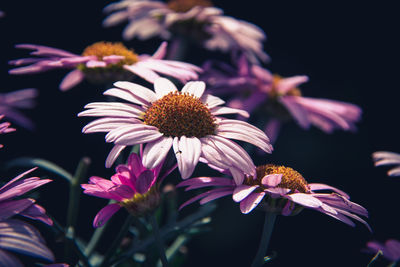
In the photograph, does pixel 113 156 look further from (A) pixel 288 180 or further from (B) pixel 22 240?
(A) pixel 288 180

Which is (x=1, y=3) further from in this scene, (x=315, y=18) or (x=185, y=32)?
(x=315, y=18)

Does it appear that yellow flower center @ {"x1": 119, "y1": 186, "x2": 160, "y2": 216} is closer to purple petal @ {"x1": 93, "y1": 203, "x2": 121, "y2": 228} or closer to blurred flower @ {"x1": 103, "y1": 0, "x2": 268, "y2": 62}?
purple petal @ {"x1": 93, "y1": 203, "x2": 121, "y2": 228}

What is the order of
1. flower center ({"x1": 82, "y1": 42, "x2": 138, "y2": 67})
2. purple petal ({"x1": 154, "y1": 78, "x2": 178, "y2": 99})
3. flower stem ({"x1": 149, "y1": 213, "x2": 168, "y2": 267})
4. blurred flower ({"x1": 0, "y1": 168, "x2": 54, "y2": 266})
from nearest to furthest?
1. blurred flower ({"x1": 0, "y1": 168, "x2": 54, "y2": 266})
2. flower stem ({"x1": 149, "y1": 213, "x2": 168, "y2": 267})
3. purple petal ({"x1": 154, "y1": 78, "x2": 178, "y2": 99})
4. flower center ({"x1": 82, "y1": 42, "x2": 138, "y2": 67})

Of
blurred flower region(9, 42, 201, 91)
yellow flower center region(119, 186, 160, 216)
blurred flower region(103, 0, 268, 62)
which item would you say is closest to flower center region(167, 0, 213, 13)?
blurred flower region(103, 0, 268, 62)

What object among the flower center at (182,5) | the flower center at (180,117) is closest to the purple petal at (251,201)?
the flower center at (180,117)

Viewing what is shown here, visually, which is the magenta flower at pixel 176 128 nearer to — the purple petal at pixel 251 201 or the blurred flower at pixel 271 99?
the purple petal at pixel 251 201

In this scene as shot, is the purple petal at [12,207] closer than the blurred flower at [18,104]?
Yes
